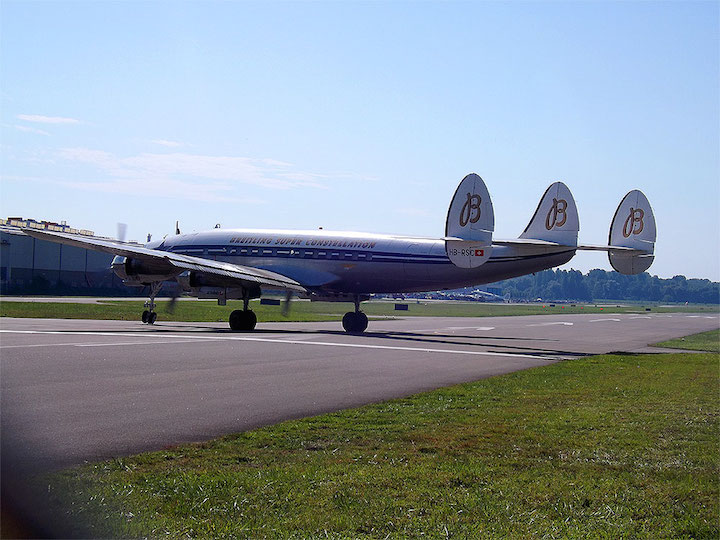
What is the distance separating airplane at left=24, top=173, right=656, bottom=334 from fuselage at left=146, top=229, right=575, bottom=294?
0.16 feet

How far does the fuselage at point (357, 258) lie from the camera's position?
3506 centimetres

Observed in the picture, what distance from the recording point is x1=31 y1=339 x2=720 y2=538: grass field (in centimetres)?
668

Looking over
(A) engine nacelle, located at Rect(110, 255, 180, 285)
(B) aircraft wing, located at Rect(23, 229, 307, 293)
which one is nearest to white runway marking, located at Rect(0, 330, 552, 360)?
(B) aircraft wing, located at Rect(23, 229, 307, 293)

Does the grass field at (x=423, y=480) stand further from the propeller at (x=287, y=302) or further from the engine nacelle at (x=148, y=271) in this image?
the engine nacelle at (x=148, y=271)

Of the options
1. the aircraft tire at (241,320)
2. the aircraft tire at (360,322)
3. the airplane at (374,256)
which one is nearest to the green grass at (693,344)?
the airplane at (374,256)

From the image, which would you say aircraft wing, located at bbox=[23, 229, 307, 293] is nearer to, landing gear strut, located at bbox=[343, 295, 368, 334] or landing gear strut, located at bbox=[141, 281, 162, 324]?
landing gear strut, located at bbox=[141, 281, 162, 324]

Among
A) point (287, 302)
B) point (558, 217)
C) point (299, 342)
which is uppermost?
point (558, 217)

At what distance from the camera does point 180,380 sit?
16.3 metres

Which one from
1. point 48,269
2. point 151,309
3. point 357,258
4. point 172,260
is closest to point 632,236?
point 357,258

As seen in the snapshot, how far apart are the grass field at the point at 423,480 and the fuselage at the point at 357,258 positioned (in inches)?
842

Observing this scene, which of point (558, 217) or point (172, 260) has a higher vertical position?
point (558, 217)

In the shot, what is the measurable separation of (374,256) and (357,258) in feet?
2.95

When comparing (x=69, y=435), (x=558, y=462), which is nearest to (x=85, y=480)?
(x=69, y=435)

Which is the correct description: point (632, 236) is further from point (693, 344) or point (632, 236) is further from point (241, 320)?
point (241, 320)
